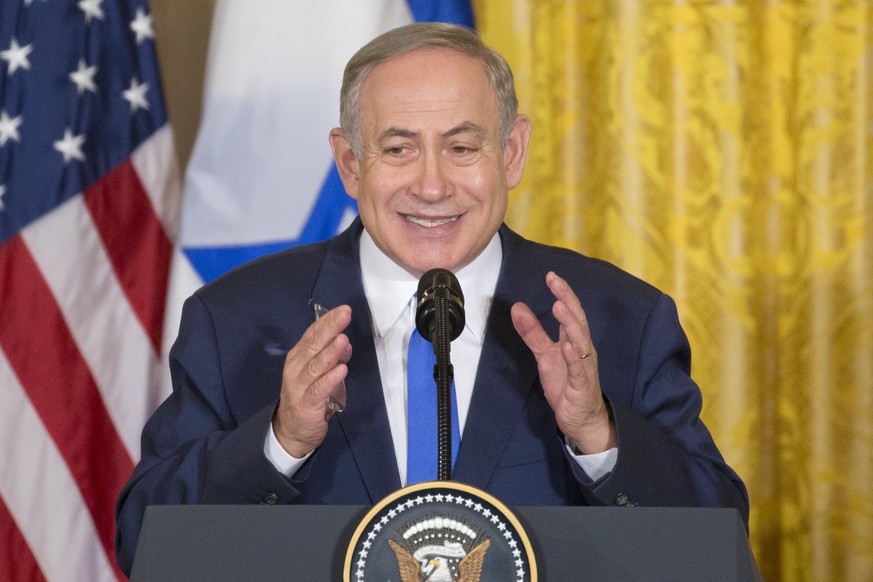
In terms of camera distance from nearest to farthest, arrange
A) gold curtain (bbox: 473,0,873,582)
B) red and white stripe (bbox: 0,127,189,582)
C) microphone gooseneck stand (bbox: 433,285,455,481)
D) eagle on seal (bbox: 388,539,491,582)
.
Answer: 1. eagle on seal (bbox: 388,539,491,582)
2. microphone gooseneck stand (bbox: 433,285,455,481)
3. red and white stripe (bbox: 0,127,189,582)
4. gold curtain (bbox: 473,0,873,582)

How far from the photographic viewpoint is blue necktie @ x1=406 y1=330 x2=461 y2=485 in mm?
1887

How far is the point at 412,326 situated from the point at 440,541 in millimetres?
895

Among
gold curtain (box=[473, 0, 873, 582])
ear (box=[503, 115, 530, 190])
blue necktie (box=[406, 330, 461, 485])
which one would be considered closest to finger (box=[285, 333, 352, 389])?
blue necktie (box=[406, 330, 461, 485])

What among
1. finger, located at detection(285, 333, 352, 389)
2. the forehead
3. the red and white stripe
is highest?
the forehead

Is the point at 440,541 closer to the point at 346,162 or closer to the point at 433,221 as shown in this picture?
the point at 433,221

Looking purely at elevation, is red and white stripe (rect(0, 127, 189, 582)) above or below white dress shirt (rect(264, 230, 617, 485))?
below

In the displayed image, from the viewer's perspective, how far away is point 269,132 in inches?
123

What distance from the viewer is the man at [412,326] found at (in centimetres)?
189

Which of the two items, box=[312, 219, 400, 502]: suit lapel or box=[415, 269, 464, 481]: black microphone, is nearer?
box=[415, 269, 464, 481]: black microphone

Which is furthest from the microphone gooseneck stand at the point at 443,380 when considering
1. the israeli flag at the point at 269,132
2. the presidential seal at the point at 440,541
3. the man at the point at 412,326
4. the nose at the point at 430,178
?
the israeli flag at the point at 269,132

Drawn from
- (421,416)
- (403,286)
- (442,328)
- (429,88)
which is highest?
(429,88)

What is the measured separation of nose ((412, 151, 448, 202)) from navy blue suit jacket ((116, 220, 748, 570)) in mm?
222

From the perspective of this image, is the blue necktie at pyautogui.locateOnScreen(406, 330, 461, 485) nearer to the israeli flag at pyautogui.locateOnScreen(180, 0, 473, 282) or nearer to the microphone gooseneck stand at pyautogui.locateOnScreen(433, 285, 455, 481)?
the microphone gooseneck stand at pyautogui.locateOnScreen(433, 285, 455, 481)

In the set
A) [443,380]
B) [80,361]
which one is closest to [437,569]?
[443,380]
